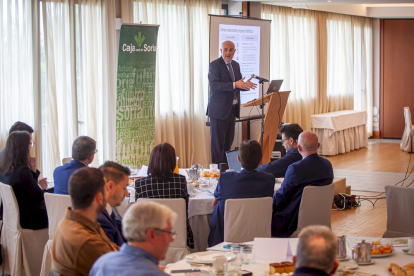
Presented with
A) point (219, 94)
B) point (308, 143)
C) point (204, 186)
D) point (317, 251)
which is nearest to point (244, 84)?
point (219, 94)

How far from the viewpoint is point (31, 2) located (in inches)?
303

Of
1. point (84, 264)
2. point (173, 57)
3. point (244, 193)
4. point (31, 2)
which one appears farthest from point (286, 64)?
point (84, 264)

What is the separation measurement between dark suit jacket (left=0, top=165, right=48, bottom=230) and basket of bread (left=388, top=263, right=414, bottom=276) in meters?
3.03

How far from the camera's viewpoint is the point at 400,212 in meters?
4.91

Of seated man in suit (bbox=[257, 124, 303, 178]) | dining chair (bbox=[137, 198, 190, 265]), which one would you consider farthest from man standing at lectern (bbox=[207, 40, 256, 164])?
dining chair (bbox=[137, 198, 190, 265])

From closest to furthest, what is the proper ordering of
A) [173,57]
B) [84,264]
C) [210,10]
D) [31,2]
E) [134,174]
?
[84,264]
[134,174]
[31,2]
[173,57]
[210,10]

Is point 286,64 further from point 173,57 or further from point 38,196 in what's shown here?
point 38,196

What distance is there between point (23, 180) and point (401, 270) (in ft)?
10.4

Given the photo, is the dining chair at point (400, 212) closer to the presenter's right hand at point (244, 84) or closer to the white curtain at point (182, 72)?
the presenter's right hand at point (244, 84)

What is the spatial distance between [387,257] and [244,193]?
142cm

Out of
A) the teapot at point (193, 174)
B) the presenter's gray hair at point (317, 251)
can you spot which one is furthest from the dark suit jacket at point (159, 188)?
the presenter's gray hair at point (317, 251)

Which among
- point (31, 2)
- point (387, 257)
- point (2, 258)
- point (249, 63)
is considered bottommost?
point (2, 258)

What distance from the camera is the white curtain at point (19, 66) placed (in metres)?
7.41

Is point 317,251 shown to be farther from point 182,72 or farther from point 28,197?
point 182,72
